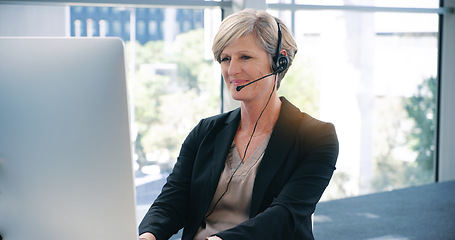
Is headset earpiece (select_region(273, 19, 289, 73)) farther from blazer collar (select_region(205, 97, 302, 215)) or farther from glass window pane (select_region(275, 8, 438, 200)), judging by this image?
glass window pane (select_region(275, 8, 438, 200))

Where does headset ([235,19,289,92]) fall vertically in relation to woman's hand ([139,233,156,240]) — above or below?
above

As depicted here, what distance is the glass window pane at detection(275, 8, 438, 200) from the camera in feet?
14.8

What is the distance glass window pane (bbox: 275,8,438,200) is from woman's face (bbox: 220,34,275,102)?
2581mm

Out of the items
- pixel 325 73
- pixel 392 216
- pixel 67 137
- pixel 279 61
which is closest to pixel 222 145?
pixel 279 61

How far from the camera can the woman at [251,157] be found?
5.08 feet

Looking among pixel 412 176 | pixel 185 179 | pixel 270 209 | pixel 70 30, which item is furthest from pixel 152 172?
pixel 412 176

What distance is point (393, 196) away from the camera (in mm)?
4715

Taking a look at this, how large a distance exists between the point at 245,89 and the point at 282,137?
0.18 meters

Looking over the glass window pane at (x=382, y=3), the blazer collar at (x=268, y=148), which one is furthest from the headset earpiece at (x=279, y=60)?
the glass window pane at (x=382, y=3)

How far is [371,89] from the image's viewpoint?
16.2ft

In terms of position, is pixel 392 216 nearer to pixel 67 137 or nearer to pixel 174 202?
pixel 174 202

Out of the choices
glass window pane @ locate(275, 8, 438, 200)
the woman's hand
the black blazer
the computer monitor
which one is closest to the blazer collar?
the black blazer

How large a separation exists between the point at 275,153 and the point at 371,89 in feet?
11.6

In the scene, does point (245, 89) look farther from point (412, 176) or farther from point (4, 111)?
point (412, 176)
